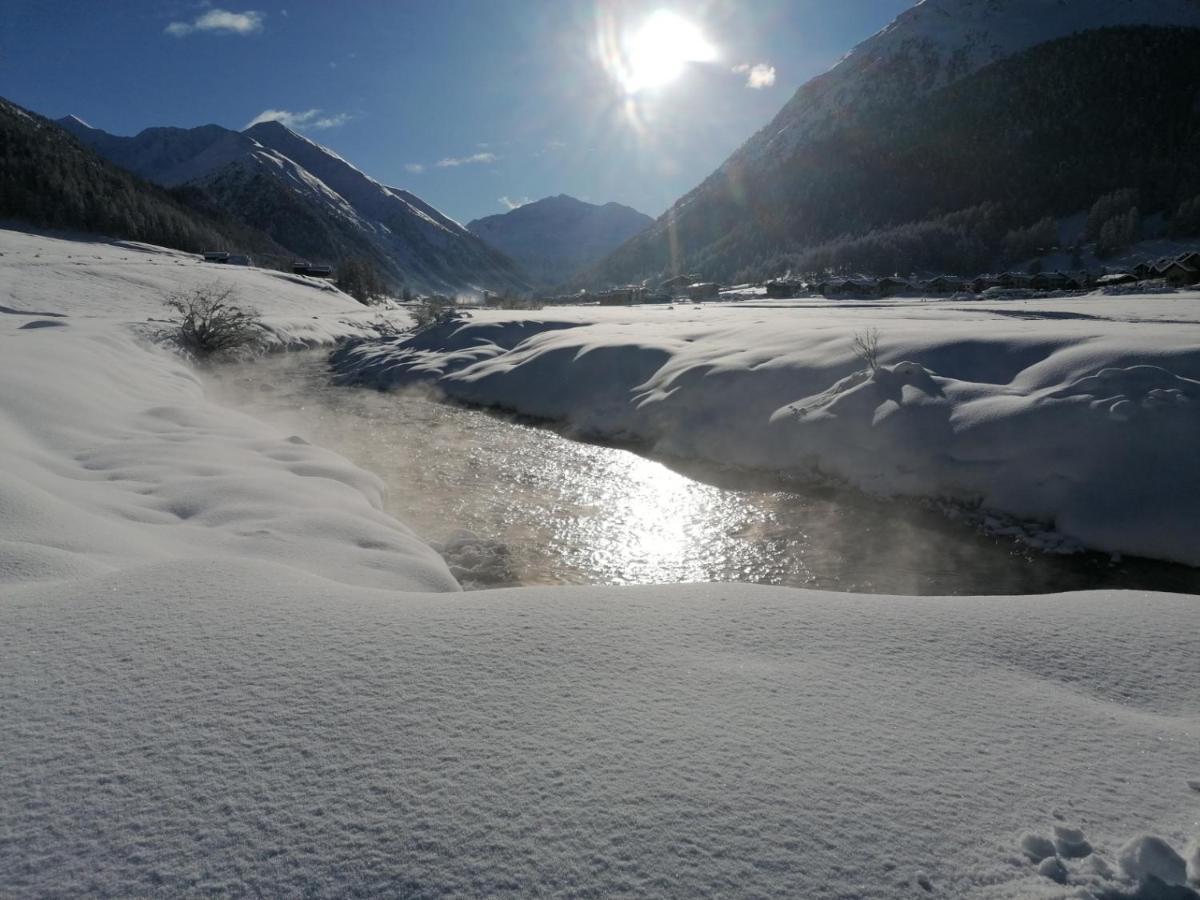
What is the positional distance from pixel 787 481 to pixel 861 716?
6.21 m

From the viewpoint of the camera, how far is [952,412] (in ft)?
24.0

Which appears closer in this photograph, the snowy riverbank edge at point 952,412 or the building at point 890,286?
the snowy riverbank edge at point 952,412

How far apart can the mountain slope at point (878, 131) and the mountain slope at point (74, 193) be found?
81544mm

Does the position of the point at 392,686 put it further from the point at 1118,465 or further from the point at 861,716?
the point at 1118,465

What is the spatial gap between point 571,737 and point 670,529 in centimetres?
507

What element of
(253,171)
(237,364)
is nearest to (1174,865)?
(237,364)

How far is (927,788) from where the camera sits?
54.1 inches

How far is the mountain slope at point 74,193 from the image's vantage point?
65000mm

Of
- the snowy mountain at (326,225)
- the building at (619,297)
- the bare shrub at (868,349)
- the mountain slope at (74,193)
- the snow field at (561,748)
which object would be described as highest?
the snowy mountain at (326,225)

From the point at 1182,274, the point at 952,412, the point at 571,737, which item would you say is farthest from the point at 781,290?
the point at 571,737

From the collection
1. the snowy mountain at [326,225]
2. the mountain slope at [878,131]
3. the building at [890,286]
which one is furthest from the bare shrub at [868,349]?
the snowy mountain at [326,225]

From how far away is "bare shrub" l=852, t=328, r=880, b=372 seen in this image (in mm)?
8913

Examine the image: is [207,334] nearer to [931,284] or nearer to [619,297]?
[931,284]

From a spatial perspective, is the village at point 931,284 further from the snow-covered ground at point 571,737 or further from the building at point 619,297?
the snow-covered ground at point 571,737
